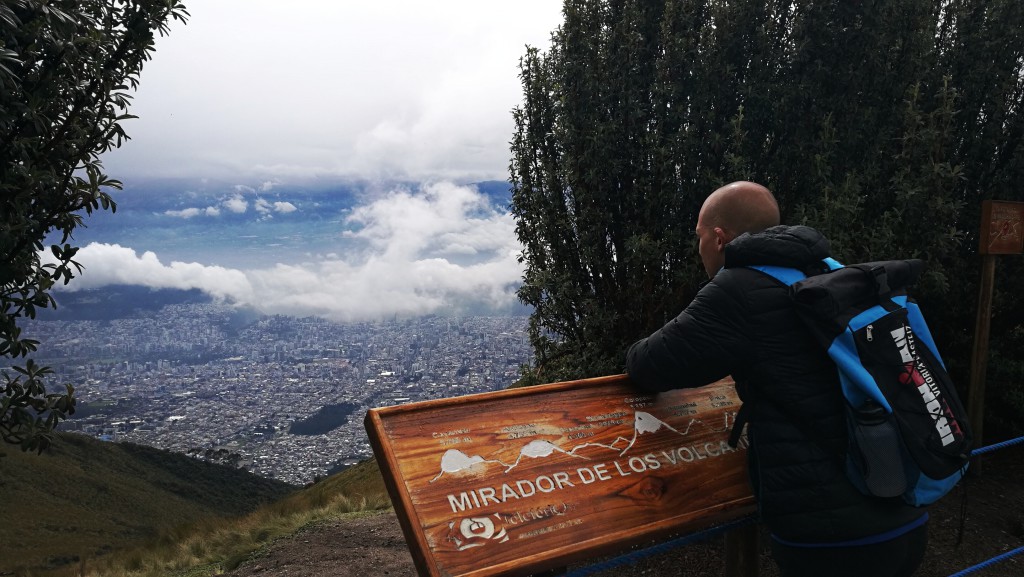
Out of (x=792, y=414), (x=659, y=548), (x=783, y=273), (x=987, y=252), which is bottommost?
(x=659, y=548)

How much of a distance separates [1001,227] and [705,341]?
5.21 m

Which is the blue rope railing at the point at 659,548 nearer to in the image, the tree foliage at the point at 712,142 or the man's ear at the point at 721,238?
the man's ear at the point at 721,238

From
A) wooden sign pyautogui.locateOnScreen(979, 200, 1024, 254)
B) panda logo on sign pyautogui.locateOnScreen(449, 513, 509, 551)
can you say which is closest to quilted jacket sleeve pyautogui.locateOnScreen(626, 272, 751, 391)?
panda logo on sign pyautogui.locateOnScreen(449, 513, 509, 551)

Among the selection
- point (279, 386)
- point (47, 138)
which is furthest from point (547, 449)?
point (279, 386)

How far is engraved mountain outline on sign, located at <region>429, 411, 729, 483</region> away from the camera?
2445 mm

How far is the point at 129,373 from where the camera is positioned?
174 metres

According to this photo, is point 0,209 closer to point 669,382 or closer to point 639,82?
point 669,382

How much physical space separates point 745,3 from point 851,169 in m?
1.83

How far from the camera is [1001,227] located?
6070 mm

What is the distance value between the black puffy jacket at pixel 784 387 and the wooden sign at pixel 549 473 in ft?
1.35

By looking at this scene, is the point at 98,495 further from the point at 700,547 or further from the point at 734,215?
the point at 734,215

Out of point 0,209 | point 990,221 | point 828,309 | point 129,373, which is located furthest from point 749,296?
point 129,373

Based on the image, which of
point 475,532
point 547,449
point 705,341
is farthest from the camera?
point 547,449

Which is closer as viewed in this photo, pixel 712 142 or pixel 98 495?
pixel 712 142
